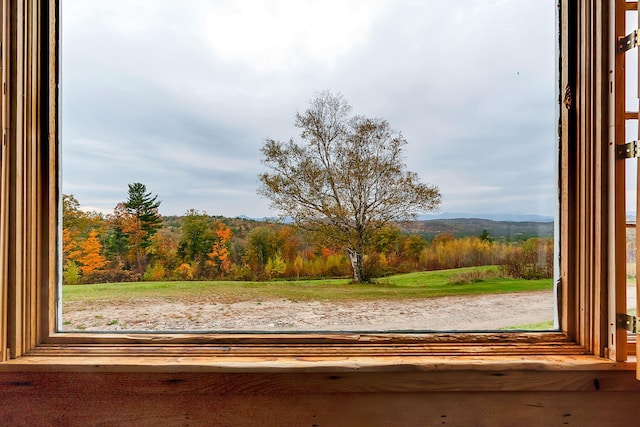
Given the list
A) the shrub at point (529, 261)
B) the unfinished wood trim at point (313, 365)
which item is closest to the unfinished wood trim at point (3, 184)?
the unfinished wood trim at point (313, 365)

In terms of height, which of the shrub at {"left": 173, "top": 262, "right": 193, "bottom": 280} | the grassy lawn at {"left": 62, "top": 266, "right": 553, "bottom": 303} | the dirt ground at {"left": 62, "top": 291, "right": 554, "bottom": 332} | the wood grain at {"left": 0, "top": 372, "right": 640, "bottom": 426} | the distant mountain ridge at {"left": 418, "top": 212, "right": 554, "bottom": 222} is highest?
the distant mountain ridge at {"left": 418, "top": 212, "right": 554, "bottom": 222}

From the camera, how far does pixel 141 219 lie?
1.17 metres

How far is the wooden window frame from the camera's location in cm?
101

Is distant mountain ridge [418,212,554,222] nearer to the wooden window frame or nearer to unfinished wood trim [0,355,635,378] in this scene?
the wooden window frame

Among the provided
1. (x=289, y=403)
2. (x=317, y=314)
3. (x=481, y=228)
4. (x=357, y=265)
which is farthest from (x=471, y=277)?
(x=289, y=403)

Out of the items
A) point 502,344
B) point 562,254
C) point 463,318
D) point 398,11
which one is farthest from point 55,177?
point 562,254

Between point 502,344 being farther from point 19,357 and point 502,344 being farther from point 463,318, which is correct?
point 19,357

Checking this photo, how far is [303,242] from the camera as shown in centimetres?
119

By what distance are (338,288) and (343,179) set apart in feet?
1.10

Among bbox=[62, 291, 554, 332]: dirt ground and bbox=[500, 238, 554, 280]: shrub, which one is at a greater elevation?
bbox=[500, 238, 554, 280]: shrub

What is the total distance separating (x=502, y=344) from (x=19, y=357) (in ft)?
4.35

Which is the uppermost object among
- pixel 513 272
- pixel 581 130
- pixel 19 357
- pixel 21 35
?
pixel 21 35

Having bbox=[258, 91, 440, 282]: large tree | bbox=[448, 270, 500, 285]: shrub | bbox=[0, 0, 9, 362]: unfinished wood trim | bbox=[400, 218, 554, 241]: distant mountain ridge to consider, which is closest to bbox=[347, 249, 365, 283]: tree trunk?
bbox=[258, 91, 440, 282]: large tree

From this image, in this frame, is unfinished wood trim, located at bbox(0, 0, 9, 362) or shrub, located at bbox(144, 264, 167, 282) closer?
unfinished wood trim, located at bbox(0, 0, 9, 362)
